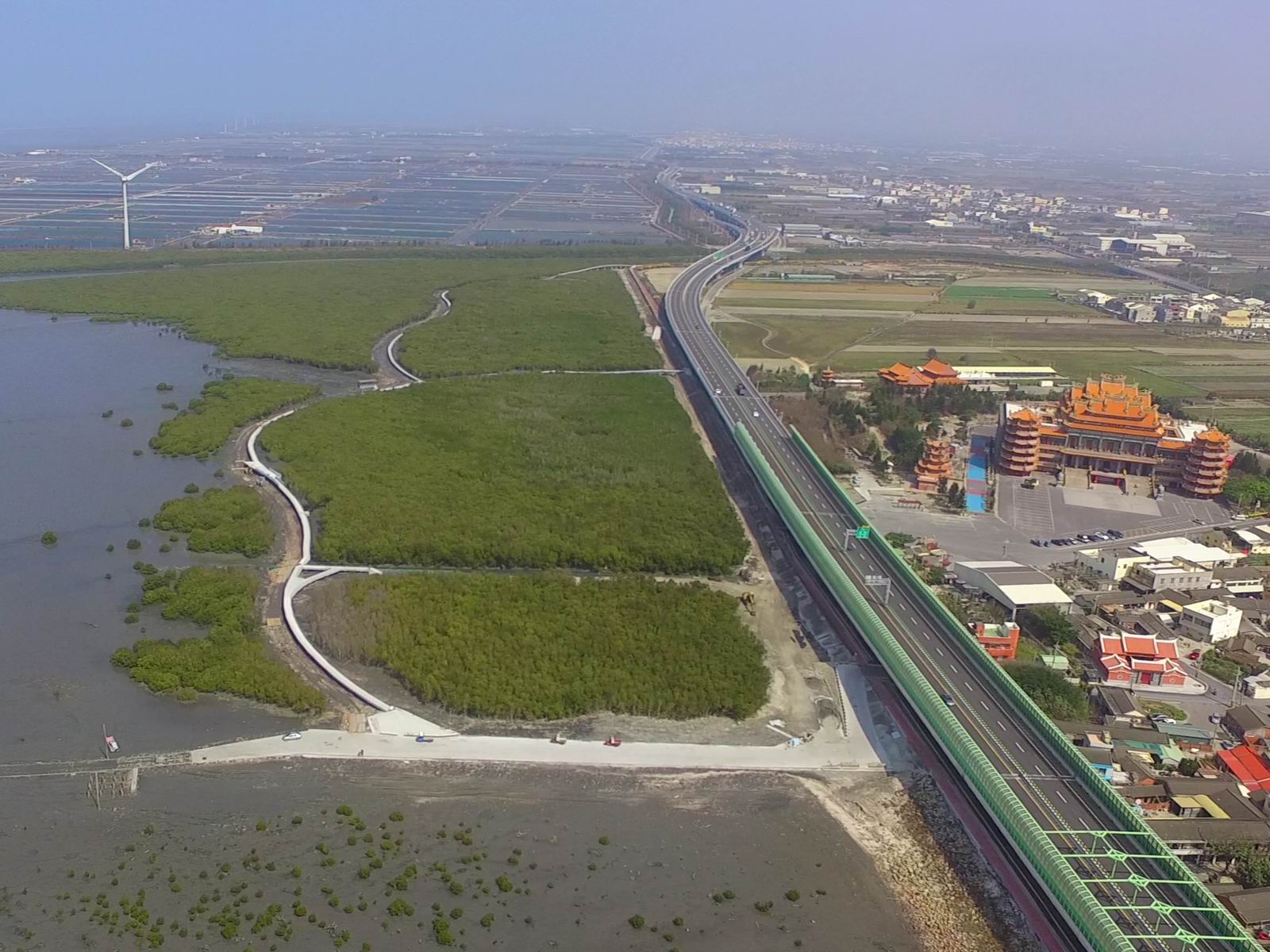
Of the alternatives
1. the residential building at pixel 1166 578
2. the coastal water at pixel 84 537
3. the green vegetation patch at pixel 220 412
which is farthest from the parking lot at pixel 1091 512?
the green vegetation patch at pixel 220 412

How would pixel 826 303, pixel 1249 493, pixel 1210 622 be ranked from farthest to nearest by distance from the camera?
pixel 826 303
pixel 1249 493
pixel 1210 622

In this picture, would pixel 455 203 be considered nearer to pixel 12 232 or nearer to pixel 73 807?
pixel 12 232

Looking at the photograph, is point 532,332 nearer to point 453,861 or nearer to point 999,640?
point 999,640

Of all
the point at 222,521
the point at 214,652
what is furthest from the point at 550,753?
the point at 222,521

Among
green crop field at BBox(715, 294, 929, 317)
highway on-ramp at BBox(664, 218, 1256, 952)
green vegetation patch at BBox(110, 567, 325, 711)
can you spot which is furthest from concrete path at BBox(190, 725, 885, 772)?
green crop field at BBox(715, 294, 929, 317)

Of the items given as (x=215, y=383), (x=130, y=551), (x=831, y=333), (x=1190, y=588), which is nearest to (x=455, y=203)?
(x=831, y=333)

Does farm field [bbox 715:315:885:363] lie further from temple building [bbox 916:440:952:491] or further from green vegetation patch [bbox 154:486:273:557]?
green vegetation patch [bbox 154:486:273:557]
